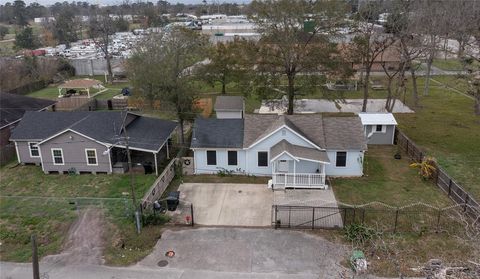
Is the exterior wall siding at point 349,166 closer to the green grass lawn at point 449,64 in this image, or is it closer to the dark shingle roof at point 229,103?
the dark shingle roof at point 229,103

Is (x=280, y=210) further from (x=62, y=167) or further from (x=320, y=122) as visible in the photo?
(x=62, y=167)

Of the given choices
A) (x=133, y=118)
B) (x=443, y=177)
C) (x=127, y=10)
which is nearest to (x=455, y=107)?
(x=443, y=177)

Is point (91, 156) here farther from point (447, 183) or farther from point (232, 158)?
point (447, 183)

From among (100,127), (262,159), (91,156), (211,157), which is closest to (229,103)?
(211,157)

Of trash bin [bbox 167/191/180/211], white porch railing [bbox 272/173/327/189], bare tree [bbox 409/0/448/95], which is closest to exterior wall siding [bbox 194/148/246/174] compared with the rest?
white porch railing [bbox 272/173/327/189]

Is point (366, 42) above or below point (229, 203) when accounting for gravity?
above

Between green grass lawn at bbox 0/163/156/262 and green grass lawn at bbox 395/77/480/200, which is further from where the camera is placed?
green grass lawn at bbox 395/77/480/200

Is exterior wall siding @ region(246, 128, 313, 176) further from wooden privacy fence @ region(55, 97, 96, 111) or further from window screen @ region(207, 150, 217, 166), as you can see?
wooden privacy fence @ region(55, 97, 96, 111)

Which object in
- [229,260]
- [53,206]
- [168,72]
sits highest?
[168,72]
